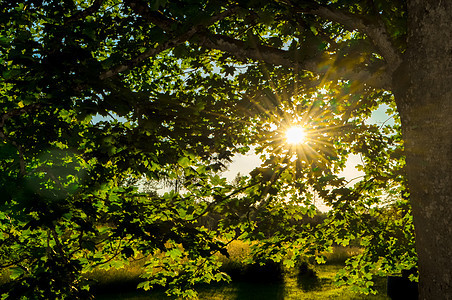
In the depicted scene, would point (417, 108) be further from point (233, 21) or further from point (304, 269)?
point (304, 269)

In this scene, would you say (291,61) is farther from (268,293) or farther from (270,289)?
(270,289)

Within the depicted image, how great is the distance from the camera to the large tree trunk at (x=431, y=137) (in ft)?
8.36

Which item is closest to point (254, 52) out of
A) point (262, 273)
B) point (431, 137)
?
point (431, 137)

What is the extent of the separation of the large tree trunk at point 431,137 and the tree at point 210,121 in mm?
11

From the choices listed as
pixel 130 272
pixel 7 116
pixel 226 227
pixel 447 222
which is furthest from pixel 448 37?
pixel 130 272

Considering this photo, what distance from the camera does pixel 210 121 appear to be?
6.14 metres

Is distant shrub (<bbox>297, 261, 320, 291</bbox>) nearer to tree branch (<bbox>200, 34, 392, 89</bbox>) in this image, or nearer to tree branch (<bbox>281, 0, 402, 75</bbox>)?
tree branch (<bbox>200, 34, 392, 89</bbox>)

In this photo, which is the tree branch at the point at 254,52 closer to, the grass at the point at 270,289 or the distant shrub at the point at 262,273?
the grass at the point at 270,289

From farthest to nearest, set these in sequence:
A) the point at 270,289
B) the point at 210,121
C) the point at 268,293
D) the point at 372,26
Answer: the point at 270,289 → the point at 268,293 → the point at 210,121 → the point at 372,26

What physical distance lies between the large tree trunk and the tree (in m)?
0.01

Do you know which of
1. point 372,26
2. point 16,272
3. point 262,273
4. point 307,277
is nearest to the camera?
point 372,26

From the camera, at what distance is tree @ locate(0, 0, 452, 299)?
277 cm

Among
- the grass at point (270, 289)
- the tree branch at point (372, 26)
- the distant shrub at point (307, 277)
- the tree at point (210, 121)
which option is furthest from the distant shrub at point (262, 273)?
the tree branch at point (372, 26)

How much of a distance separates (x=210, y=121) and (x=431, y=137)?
13.5 feet
